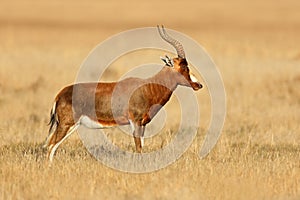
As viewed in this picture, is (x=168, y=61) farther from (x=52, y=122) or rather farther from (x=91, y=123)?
(x=52, y=122)

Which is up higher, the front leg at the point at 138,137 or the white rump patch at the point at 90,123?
the white rump patch at the point at 90,123

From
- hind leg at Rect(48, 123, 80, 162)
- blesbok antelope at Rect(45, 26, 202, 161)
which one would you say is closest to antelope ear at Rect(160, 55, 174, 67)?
blesbok antelope at Rect(45, 26, 202, 161)

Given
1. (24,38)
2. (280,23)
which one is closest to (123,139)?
(24,38)

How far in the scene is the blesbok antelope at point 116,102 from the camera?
11.8 meters

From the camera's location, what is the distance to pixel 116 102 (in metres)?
12.0

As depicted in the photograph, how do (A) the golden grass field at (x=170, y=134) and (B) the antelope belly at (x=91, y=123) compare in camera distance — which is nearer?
(A) the golden grass field at (x=170, y=134)

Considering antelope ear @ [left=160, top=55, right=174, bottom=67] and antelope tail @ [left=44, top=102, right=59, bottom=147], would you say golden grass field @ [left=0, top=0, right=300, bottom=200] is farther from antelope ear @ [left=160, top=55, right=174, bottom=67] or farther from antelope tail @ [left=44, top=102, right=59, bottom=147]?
antelope ear @ [left=160, top=55, right=174, bottom=67]

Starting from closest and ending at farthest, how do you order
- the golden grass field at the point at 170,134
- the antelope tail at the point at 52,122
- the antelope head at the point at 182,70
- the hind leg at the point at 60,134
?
1. the golden grass field at the point at 170,134
2. the hind leg at the point at 60,134
3. the antelope tail at the point at 52,122
4. the antelope head at the point at 182,70

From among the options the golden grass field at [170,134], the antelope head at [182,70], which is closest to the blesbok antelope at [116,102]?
the antelope head at [182,70]

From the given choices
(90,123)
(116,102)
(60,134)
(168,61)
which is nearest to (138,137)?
(116,102)

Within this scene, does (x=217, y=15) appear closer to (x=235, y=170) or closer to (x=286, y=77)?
(x=286, y=77)

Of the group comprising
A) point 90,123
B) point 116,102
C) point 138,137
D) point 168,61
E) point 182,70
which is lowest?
point 138,137

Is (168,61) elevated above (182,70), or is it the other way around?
(168,61)

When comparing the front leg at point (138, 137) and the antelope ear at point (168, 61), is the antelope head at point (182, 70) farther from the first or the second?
the front leg at point (138, 137)
